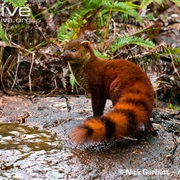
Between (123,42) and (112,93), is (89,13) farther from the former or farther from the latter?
Result: (112,93)

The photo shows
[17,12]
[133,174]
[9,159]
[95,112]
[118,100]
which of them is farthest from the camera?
[17,12]

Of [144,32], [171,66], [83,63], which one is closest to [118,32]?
[144,32]

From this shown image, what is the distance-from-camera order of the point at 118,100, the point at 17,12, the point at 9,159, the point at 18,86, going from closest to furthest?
1. the point at 9,159
2. the point at 118,100
3. the point at 18,86
4. the point at 17,12

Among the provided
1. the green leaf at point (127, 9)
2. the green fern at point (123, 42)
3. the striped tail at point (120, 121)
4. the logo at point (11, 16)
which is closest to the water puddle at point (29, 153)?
the striped tail at point (120, 121)

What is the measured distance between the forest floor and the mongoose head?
65 centimetres

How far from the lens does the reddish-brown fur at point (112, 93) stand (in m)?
3.52

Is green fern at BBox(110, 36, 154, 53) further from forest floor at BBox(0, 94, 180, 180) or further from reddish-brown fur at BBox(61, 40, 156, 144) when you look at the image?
forest floor at BBox(0, 94, 180, 180)

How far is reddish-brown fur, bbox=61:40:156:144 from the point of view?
3517mm

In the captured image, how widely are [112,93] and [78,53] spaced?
96cm

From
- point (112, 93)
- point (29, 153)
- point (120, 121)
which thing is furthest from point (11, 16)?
point (120, 121)

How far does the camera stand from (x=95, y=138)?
11.3ft

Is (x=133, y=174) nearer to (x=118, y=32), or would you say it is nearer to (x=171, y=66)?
(x=171, y=66)

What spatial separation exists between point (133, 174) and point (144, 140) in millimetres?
858

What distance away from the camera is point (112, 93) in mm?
4371
